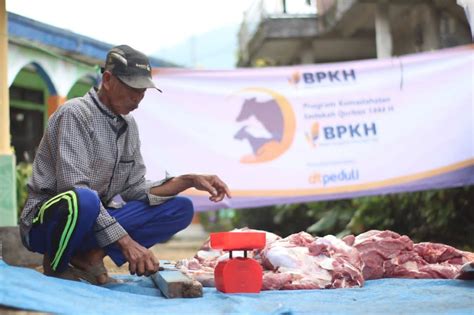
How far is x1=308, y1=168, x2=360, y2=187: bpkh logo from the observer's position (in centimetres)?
656

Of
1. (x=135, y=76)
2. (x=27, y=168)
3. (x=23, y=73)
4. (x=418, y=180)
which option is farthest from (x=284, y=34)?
(x=135, y=76)

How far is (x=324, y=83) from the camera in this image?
6.72 meters

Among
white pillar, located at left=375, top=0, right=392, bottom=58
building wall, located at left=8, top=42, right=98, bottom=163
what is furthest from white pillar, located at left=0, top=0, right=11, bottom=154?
white pillar, located at left=375, top=0, right=392, bottom=58

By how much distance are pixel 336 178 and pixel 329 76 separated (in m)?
0.99

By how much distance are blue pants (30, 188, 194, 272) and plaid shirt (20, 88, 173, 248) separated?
6 cm

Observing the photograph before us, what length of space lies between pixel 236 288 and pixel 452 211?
5.03 metres

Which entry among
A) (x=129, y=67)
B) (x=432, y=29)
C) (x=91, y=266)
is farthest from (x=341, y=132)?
(x=432, y=29)

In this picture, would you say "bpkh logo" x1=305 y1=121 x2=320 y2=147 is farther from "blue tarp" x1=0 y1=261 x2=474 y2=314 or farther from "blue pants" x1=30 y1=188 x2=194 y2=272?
"blue tarp" x1=0 y1=261 x2=474 y2=314

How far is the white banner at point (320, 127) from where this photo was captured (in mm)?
6461

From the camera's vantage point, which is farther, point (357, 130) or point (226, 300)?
point (357, 130)

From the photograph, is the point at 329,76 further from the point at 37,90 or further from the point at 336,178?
the point at 37,90

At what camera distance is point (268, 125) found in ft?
22.0

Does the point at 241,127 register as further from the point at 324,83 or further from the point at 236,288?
the point at 236,288

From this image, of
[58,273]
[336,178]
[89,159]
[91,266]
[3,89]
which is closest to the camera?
[58,273]
